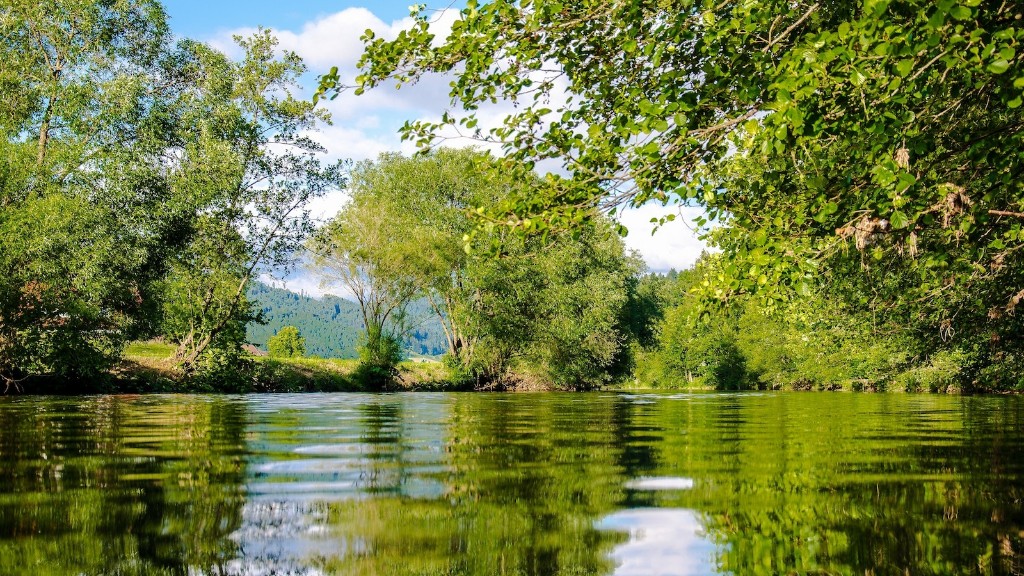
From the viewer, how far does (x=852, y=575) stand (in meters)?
3.00

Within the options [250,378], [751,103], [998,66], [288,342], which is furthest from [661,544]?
[288,342]

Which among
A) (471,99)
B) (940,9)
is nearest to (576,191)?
(471,99)

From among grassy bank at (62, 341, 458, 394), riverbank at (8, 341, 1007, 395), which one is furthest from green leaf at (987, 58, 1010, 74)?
grassy bank at (62, 341, 458, 394)

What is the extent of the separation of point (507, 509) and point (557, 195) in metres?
5.02

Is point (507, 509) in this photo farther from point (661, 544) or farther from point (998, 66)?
point (998, 66)

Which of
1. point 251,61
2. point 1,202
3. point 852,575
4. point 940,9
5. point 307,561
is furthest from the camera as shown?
point 251,61

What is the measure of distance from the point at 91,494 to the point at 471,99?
21.1ft

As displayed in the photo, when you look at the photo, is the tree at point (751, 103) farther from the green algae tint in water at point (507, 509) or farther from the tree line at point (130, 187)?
the tree line at point (130, 187)

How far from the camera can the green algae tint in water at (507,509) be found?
3215mm

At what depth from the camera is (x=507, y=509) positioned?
4.45m

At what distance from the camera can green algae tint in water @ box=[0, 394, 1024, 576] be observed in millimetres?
3215

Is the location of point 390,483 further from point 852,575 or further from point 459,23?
point 459,23

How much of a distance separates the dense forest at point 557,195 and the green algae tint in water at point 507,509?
8.06 ft

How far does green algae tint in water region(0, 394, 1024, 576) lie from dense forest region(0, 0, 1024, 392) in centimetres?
246
